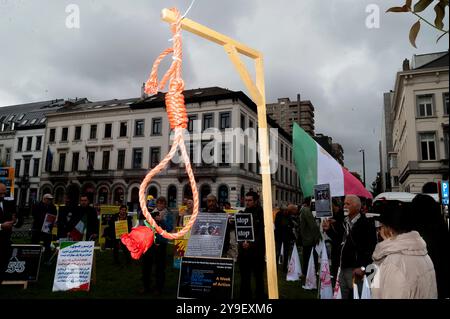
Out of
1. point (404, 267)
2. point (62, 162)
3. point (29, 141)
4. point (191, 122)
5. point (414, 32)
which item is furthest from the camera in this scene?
point (29, 141)

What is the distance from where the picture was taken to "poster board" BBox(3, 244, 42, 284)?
6.94 m

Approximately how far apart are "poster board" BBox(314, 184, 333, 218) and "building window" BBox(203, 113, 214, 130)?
31.8 m

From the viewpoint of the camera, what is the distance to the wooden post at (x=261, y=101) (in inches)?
109

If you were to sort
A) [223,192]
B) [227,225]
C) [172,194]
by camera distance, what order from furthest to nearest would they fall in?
[172,194] < [223,192] < [227,225]

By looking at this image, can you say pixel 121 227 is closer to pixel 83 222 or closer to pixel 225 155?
pixel 83 222

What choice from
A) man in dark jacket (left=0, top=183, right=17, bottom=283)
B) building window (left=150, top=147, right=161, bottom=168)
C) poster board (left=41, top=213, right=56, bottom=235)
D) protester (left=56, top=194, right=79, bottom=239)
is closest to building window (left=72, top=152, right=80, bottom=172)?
building window (left=150, top=147, right=161, bottom=168)

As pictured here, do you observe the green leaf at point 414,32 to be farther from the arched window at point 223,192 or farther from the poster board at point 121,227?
the arched window at point 223,192

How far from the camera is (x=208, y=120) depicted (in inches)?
1480

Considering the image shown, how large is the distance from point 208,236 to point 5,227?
3.11 m

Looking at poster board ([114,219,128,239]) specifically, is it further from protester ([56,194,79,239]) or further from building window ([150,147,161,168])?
building window ([150,147,161,168])

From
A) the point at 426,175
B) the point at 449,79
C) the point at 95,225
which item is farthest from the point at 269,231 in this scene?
the point at 426,175

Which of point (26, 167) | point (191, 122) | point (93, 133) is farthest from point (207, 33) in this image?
point (26, 167)

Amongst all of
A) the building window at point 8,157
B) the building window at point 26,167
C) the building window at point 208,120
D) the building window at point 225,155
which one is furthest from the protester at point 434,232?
the building window at point 8,157

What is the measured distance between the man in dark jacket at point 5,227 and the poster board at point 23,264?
2.16 metres
